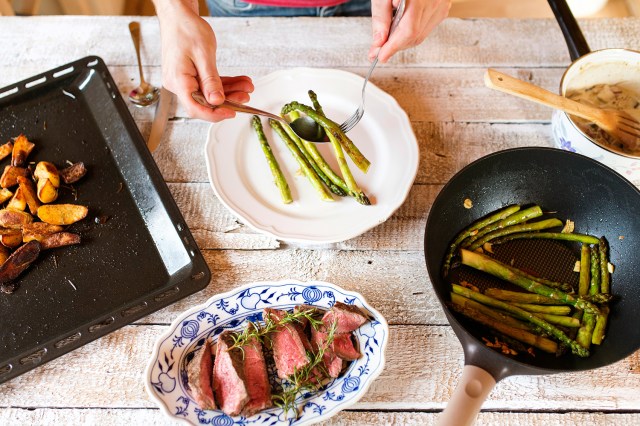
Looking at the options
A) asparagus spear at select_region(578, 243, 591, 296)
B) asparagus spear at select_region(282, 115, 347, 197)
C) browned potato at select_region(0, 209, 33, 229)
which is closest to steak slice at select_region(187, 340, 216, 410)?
asparagus spear at select_region(282, 115, 347, 197)

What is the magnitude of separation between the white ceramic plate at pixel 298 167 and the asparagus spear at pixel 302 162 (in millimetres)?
23

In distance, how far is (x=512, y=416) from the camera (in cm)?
151

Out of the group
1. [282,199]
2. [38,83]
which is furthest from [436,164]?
[38,83]

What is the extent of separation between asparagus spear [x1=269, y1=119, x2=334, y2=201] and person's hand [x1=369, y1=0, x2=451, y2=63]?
44 cm

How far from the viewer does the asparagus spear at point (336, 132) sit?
1911mm

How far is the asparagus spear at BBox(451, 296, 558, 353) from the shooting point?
1516mm

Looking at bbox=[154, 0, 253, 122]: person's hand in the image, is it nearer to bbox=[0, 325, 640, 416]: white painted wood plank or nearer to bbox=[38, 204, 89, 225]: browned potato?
bbox=[38, 204, 89, 225]: browned potato

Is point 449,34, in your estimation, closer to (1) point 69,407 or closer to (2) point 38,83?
(2) point 38,83

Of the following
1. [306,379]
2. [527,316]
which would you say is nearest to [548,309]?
[527,316]

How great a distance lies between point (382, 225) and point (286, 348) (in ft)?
1.99

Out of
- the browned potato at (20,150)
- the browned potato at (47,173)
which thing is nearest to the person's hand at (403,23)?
the browned potato at (47,173)

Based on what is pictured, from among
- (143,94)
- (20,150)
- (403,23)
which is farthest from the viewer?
(143,94)

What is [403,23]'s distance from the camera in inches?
72.0

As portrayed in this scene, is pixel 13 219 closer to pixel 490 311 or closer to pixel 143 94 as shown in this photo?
pixel 143 94
